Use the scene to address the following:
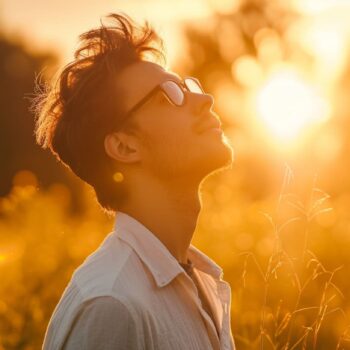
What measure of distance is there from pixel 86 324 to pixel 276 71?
118ft

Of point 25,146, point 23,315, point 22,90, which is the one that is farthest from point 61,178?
point 23,315

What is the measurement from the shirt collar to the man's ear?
0.30m

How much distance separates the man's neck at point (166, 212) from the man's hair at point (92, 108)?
8 cm

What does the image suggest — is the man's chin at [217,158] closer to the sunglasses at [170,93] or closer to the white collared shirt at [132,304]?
the sunglasses at [170,93]

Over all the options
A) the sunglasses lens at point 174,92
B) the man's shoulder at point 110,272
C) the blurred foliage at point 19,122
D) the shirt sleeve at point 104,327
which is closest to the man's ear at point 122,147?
the sunglasses lens at point 174,92

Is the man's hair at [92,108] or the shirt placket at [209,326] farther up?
the man's hair at [92,108]

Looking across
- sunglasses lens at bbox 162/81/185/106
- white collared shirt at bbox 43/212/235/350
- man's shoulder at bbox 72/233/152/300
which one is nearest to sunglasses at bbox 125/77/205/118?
sunglasses lens at bbox 162/81/185/106

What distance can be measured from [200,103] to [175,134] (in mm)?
207

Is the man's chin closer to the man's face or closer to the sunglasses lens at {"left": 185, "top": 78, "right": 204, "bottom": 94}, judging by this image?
the man's face

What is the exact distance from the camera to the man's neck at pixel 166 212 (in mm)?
3572

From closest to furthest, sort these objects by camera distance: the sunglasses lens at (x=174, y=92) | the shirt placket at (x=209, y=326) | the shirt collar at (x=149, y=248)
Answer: the shirt collar at (x=149, y=248)
the shirt placket at (x=209, y=326)
the sunglasses lens at (x=174, y=92)

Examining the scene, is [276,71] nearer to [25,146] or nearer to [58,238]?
[25,146]

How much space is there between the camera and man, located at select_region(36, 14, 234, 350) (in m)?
3.21

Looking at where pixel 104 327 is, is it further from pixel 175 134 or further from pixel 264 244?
pixel 264 244
